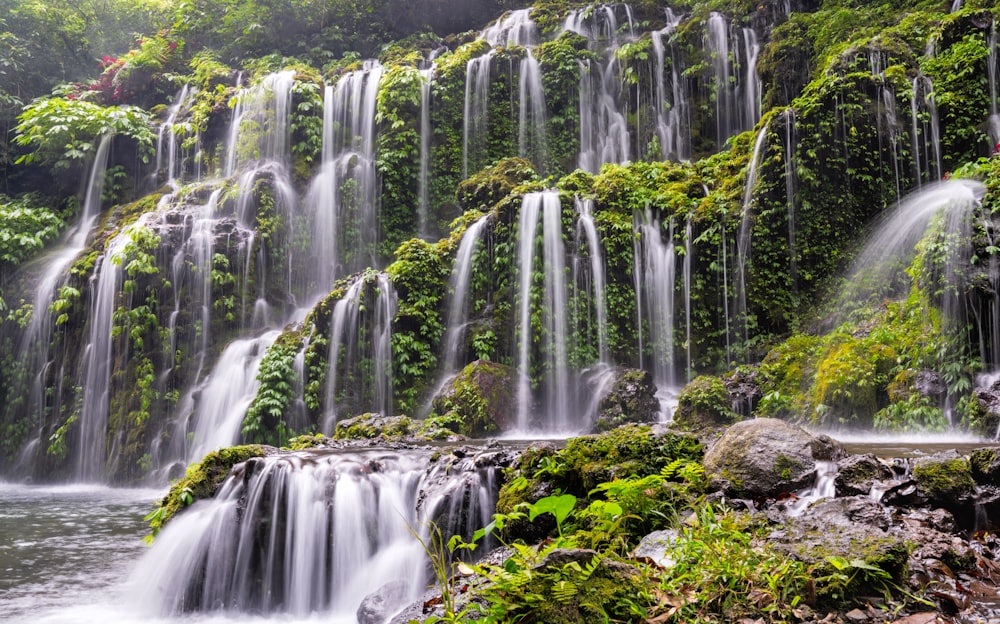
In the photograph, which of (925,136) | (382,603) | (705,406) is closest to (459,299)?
(705,406)

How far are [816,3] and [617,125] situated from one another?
715 cm

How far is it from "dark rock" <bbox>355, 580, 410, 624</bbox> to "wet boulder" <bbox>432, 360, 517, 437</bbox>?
625 centimetres

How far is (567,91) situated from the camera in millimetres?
19203

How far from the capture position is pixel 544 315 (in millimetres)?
13273

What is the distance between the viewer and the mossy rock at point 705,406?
10070 mm

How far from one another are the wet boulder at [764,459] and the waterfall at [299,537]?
2014mm

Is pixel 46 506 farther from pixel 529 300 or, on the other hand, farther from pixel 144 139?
pixel 144 139

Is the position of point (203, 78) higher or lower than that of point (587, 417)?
higher

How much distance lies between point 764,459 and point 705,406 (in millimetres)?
6030

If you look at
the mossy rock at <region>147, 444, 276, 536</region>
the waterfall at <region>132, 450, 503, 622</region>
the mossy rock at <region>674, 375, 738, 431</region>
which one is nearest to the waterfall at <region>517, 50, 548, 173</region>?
the mossy rock at <region>674, 375, 738, 431</region>

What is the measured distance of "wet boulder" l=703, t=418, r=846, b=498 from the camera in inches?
168

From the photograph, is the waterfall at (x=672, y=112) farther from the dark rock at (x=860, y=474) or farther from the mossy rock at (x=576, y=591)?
the mossy rock at (x=576, y=591)

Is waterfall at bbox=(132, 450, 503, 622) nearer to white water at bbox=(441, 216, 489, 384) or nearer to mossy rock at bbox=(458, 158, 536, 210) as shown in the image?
white water at bbox=(441, 216, 489, 384)

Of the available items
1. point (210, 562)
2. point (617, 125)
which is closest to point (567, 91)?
point (617, 125)
